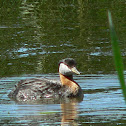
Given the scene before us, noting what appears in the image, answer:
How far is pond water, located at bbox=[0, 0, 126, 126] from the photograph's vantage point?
667 centimetres

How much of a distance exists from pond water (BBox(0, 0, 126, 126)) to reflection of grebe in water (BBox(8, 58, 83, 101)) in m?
0.22

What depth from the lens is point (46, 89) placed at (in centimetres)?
831

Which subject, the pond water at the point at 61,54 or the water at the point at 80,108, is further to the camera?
the pond water at the point at 61,54

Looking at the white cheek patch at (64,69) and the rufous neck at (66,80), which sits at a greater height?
the white cheek patch at (64,69)

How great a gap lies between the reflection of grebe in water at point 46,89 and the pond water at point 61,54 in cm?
22

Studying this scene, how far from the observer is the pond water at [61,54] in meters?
6.67

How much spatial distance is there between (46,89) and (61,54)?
12.1 feet

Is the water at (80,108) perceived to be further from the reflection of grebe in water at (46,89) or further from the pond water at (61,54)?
the reflection of grebe in water at (46,89)

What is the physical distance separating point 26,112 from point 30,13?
11.3 m

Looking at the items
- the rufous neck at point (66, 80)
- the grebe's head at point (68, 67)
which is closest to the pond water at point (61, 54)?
the rufous neck at point (66, 80)

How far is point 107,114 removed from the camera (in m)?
6.59

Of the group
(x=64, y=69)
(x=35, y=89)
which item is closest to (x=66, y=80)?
(x=64, y=69)

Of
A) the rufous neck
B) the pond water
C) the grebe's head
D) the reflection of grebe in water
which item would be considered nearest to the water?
the pond water

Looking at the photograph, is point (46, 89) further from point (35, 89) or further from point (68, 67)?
point (68, 67)
